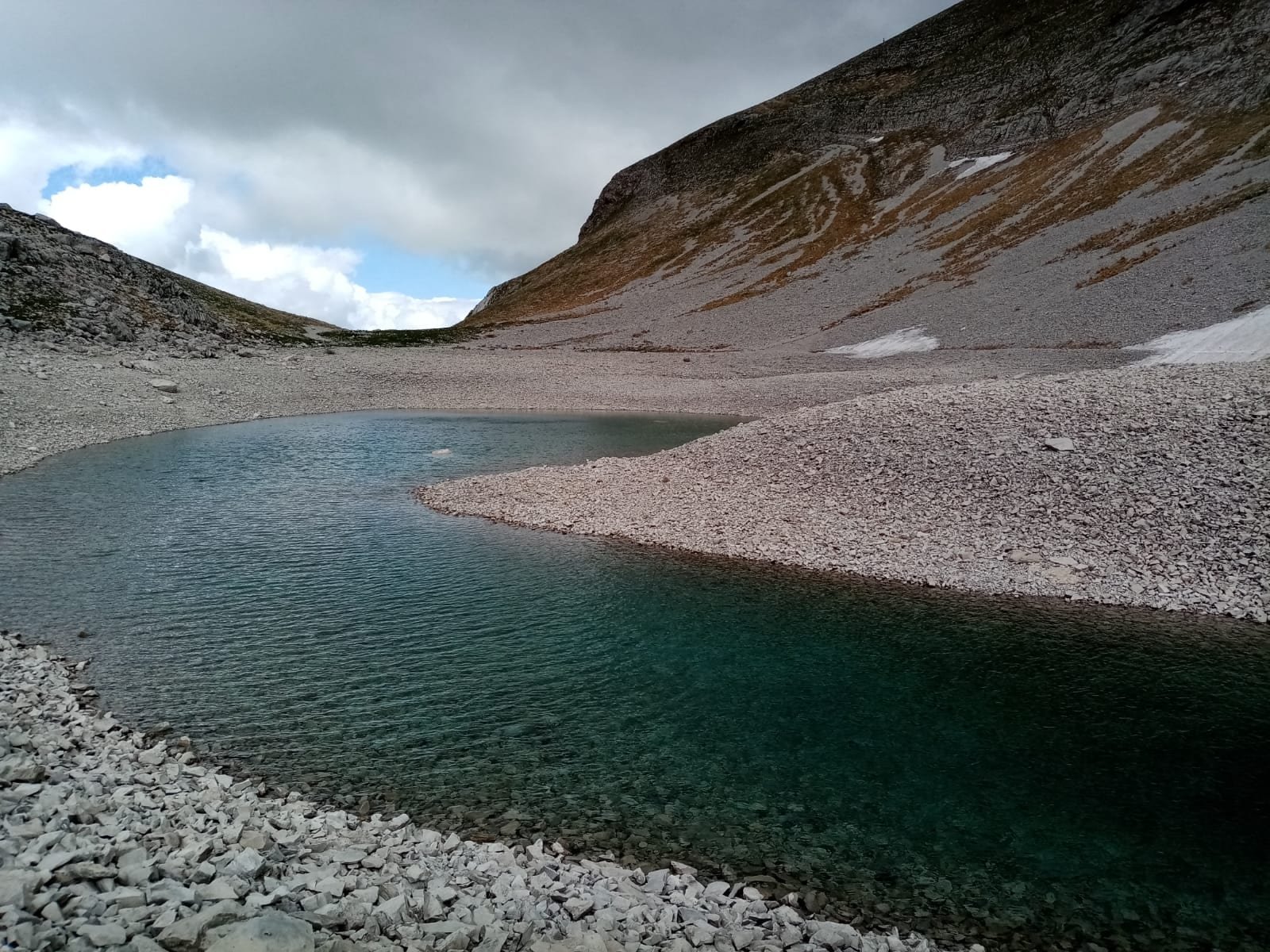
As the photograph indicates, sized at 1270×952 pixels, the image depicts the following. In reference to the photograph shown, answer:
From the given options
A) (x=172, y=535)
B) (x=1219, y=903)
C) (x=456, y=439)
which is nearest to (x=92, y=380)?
(x=456, y=439)

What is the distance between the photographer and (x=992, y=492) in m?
23.8

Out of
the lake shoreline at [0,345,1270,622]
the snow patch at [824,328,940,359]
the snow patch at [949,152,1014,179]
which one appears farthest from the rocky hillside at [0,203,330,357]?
the snow patch at [949,152,1014,179]

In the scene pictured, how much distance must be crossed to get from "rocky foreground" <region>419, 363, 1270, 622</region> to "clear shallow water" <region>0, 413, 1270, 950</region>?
194 centimetres

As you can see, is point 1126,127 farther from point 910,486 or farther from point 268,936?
point 268,936

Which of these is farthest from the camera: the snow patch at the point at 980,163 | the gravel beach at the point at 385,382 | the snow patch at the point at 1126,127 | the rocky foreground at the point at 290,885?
the snow patch at the point at 980,163

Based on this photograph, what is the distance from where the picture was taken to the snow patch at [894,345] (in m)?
74.2

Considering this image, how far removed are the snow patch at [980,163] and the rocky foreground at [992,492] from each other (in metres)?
126

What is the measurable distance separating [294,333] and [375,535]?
8765cm

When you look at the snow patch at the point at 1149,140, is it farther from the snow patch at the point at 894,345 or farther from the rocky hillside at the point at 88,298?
the rocky hillside at the point at 88,298

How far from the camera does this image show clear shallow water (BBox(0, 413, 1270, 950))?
984cm

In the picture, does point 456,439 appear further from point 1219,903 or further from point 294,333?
point 294,333

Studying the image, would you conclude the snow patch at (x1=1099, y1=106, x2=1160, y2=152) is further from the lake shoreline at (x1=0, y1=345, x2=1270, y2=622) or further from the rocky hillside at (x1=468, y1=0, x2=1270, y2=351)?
the lake shoreline at (x1=0, y1=345, x2=1270, y2=622)

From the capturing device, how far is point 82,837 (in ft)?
26.2

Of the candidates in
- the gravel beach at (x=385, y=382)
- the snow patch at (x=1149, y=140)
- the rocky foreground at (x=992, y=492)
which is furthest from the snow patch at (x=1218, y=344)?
the snow patch at (x=1149, y=140)
